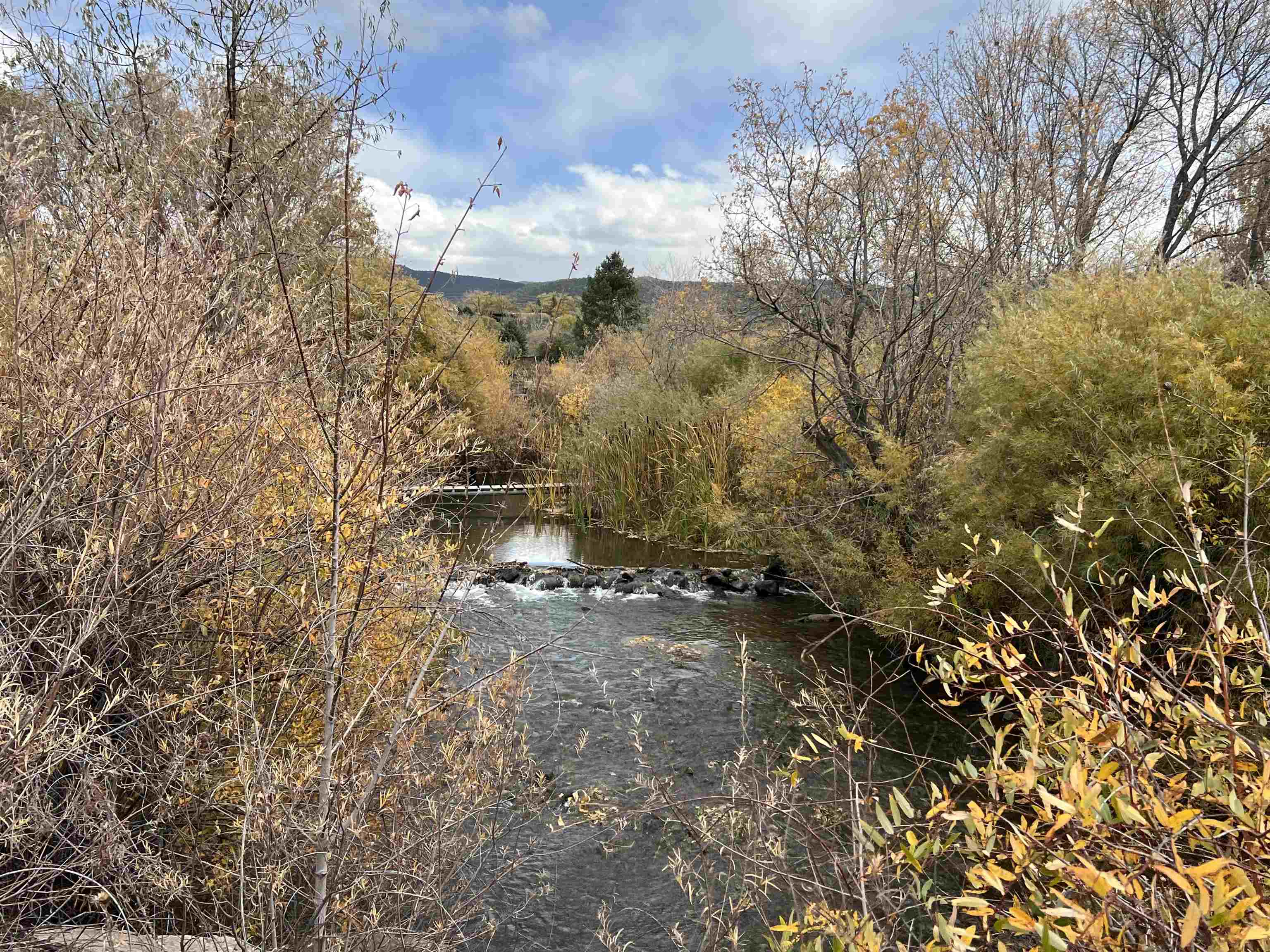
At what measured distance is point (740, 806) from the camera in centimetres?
349

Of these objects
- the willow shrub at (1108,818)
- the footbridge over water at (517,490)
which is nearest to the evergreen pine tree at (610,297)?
the footbridge over water at (517,490)

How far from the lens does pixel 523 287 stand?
63750 mm

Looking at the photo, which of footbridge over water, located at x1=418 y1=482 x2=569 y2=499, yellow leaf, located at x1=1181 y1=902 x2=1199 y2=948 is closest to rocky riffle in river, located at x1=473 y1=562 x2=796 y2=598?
footbridge over water, located at x1=418 y1=482 x2=569 y2=499

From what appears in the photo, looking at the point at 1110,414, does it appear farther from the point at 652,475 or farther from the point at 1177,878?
the point at 652,475

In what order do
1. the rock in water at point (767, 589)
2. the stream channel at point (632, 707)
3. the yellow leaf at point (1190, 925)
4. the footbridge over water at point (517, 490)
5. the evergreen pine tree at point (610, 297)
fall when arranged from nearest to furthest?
the yellow leaf at point (1190, 925)
the stream channel at point (632, 707)
the rock in water at point (767, 589)
the footbridge over water at point (517, 490)
the evergreen pine tree at point (610, 297)

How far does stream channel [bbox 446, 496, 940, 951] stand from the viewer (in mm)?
3367

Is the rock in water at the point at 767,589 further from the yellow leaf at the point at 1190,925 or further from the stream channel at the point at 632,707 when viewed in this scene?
the yellow leaf at the point at 1190,925

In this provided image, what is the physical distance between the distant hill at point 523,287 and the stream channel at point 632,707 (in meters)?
0.92

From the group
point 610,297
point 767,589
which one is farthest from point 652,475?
point 610,297

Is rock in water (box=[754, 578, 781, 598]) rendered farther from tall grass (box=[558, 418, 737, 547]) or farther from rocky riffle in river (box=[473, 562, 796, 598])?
tall grass (box=[558, 418, 737, 547])

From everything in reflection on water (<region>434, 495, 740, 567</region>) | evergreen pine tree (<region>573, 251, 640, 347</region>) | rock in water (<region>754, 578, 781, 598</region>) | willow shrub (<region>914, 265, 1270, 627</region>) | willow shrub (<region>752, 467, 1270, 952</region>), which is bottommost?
reflection on water (<region>434, 495, 740, 567</region>)

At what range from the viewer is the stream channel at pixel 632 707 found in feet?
11.0

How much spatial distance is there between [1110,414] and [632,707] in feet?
12.8

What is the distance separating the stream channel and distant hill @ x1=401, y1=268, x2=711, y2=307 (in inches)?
36.1
